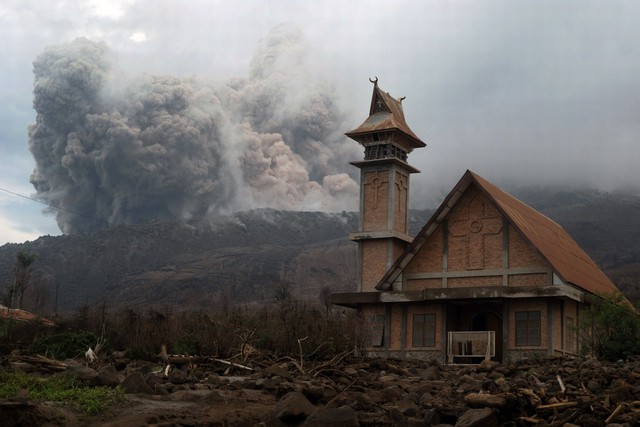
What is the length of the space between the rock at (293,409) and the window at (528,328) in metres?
15.6

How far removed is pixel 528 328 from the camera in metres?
27.6

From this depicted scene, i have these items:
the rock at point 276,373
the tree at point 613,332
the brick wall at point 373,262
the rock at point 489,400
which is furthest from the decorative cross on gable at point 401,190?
the rock at point 489,400

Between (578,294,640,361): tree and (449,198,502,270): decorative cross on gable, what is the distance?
6.17m

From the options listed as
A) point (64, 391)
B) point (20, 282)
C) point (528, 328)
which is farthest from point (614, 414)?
point (20, 282)

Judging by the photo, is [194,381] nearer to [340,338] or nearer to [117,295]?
[340,338]

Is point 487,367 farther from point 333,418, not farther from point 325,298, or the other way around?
point 325,298

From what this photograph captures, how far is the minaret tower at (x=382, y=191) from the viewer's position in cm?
3416

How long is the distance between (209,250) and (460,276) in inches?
5012

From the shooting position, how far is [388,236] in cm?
3397

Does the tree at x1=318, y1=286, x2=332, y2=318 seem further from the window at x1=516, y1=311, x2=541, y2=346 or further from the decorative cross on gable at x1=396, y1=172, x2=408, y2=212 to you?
the window at x1=516, y1=311, x2=541, y2=346

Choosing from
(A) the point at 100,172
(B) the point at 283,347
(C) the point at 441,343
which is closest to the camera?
(B) the point at 283,347

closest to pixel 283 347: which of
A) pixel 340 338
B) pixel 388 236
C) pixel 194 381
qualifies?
pixel 340 338

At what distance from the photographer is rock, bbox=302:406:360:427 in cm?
1270

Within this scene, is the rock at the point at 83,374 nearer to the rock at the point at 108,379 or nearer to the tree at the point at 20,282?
the rock at the point at 108,379
